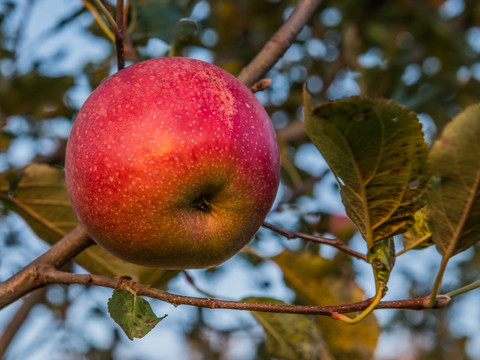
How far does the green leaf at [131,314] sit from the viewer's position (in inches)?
25.8

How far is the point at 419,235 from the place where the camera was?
0.79m

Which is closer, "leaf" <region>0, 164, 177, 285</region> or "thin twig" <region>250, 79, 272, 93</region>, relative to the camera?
"thin twig" <region>250, 79, 272, 93</region>

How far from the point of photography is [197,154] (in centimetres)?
A: 71

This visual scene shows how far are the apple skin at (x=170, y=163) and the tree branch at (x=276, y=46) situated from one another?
18 cm

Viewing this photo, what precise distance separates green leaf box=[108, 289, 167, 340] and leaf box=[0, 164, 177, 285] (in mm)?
325

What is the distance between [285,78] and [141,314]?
1.83m

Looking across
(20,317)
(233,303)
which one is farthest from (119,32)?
(20,317)

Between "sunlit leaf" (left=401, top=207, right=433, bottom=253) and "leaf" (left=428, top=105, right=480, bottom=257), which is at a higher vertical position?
"leaf" (left=428, top=105, right=480, bottom=257)

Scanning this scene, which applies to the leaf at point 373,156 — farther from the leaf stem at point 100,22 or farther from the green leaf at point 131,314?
the leaf stem at point 100,22

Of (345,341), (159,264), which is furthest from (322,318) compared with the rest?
(159,264)

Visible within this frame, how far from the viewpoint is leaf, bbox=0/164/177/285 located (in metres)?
1.02

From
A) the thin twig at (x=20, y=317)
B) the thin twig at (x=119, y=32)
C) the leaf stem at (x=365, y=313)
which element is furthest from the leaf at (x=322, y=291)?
the thin twig at (x=20, y=317)

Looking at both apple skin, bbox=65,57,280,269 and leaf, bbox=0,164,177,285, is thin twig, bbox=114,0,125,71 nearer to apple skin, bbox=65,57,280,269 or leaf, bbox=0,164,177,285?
apple skin, bbox=65,57,280,269

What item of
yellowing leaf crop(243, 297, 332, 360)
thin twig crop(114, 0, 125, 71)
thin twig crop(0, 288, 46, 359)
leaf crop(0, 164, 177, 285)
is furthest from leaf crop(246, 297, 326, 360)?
thin twig crop(0, 288, 46, 359)
